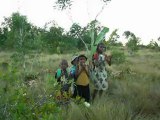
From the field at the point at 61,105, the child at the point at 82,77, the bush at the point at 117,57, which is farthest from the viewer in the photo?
the bush at the point at 117,57

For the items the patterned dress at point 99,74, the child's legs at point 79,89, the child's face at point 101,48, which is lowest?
the child's legs at point 79,89

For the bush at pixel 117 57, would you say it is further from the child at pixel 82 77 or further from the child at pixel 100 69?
the child at pixel 82 77

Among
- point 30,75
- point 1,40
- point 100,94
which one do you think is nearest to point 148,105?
point 100,94

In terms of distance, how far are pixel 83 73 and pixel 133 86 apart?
208 cm

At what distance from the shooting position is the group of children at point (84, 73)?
8.59 metres

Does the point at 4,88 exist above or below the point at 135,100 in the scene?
above

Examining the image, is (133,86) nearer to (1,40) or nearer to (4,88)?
(4,88)

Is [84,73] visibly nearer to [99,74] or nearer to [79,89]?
[79,89]

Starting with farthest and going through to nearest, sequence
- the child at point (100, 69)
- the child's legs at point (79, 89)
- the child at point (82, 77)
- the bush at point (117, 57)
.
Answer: the bush at point (117, 57)
the child at point (100, 69)
the child's legs at point (79, 89)
the child at point (82, 77)

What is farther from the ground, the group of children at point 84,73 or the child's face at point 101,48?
the child's face at point 101,48

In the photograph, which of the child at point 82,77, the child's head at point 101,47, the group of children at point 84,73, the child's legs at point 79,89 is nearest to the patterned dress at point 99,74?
the group of children at point 84,73

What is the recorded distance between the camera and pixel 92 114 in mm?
6141

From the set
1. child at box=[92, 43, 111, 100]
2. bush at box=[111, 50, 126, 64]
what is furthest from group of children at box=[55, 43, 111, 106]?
bush at box=[111, 50, 126, 64]

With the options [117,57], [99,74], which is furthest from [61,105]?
[117,57]
